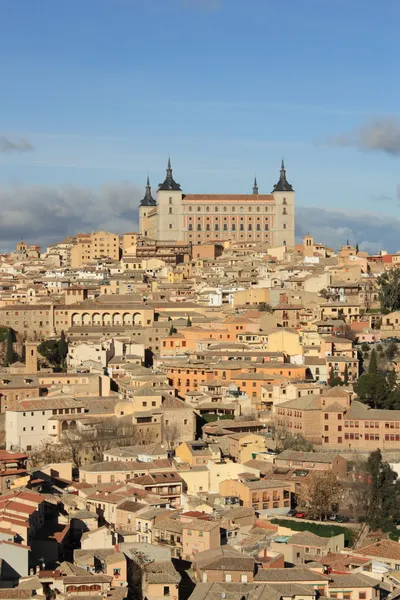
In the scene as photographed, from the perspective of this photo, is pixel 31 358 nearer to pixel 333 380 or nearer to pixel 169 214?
pixel 333 380

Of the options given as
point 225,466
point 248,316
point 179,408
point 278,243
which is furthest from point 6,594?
point 278,243

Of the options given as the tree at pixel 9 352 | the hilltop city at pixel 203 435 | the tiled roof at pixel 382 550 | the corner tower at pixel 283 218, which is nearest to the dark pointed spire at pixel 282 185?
the corner tower at pixel 283 218

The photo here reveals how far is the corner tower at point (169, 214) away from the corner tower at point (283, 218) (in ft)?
21.3

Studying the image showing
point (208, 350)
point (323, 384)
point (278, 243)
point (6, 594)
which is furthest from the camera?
point (278, 243)

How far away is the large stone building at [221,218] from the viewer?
84750 millimetres

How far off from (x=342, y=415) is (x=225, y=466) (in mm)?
5144

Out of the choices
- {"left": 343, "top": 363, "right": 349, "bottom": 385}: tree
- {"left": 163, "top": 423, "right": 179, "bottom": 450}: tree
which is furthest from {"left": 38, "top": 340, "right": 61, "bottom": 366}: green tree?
{"left": 343, "top": 363, "right": 349, "bottom": 385}: tree

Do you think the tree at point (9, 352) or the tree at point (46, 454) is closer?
the tree at point (46, 454)

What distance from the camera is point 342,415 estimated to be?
124ft

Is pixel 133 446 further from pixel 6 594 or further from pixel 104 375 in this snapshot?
pixel 6 594

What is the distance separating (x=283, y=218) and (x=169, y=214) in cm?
780

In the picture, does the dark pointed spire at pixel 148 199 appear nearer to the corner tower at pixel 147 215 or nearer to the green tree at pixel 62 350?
the corner tower at pixel 147 215

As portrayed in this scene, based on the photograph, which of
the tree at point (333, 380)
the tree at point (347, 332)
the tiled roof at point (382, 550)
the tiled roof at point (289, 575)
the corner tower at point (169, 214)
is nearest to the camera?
the tiled roof at point (289, 575)

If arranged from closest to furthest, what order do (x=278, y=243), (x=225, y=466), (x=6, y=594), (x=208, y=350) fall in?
1. (x=6, y=594)
2. (x=225, y=466)
3. (x=208, y=350)
4. (x=278, y=243)
